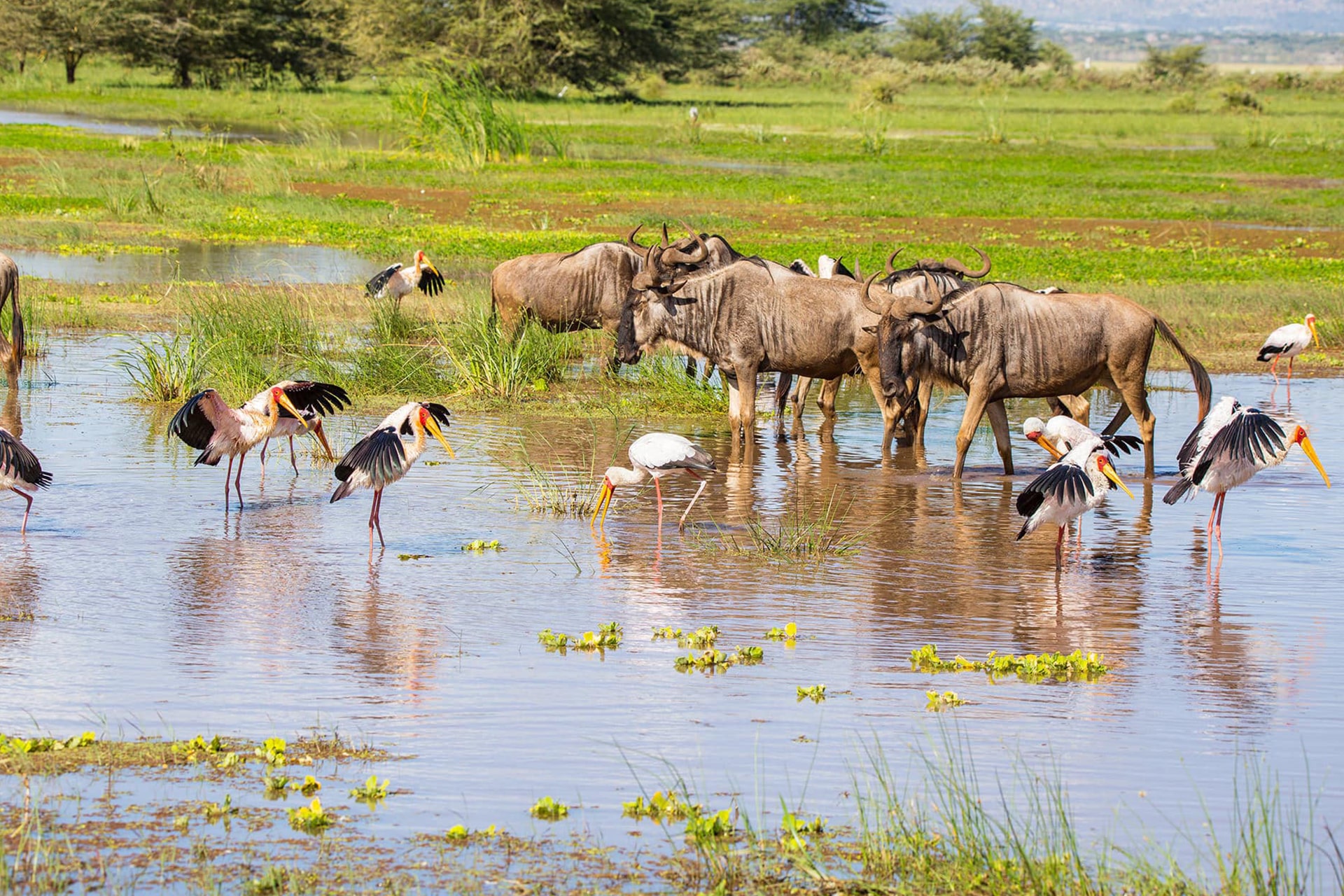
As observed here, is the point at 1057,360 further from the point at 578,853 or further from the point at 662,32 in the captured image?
the point at 662,32

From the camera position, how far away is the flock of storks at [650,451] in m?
7.98

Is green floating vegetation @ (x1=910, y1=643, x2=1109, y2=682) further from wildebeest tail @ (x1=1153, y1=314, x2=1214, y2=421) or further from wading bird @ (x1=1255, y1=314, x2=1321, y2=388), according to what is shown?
wading bird @ (x1=1255, y1=314, x2=1321, y2=388)

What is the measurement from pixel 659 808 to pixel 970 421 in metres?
6.13

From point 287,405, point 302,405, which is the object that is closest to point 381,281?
point 302,405

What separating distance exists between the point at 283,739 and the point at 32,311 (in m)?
9.92

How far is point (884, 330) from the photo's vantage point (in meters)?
10.8

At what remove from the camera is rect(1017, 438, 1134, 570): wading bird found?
789 centimetres

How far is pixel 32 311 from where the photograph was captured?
1417cm

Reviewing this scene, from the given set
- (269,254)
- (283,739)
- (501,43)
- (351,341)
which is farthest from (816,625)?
(501,43)

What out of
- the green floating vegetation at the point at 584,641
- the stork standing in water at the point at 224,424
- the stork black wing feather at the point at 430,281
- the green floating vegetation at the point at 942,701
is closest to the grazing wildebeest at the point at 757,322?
the stork standing in water at the point at 224,424

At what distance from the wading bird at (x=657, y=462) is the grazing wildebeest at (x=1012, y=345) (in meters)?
2.23

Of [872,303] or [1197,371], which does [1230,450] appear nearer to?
[1197,371]

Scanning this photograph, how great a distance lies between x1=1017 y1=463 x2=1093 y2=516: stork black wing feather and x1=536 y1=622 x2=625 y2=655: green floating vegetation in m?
2.23

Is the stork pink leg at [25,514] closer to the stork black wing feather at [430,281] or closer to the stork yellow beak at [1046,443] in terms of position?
the stork yellow beak at [1046,443]
